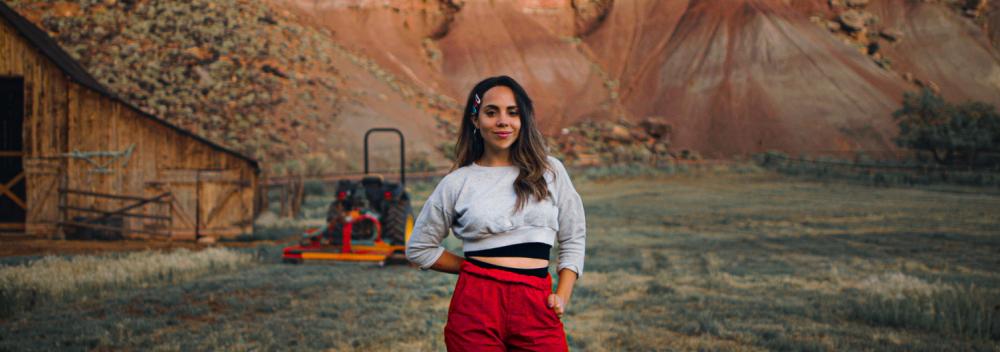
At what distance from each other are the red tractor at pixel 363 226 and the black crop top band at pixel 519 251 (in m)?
8.52

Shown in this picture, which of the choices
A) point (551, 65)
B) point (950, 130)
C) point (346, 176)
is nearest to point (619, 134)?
point (551, 65)

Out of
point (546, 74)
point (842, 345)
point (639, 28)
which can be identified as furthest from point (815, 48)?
point (842, 345)

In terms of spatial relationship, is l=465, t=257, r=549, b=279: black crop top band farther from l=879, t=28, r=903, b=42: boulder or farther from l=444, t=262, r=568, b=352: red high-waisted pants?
l=879, t=28, r=903, b=42: boulder

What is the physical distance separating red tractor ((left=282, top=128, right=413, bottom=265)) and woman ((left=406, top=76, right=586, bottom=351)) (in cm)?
834

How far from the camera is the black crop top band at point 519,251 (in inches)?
116

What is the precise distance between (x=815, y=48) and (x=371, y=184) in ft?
213

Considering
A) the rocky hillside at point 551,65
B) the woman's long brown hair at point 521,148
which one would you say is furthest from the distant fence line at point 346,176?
the woman's long brown hair at point 521,148

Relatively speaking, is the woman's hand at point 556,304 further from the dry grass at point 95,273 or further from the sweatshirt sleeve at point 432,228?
the dry grass at point 95,273

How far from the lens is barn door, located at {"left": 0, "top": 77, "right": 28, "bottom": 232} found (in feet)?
56.1

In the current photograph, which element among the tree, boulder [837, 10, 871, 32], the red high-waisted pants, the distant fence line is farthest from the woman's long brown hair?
boulder [837, 10, 871, 32]

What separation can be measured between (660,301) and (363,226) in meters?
5.58

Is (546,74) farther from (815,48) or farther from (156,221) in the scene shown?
(156,221)

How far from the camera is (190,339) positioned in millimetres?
6801

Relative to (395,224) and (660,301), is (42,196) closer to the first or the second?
(395,224)
